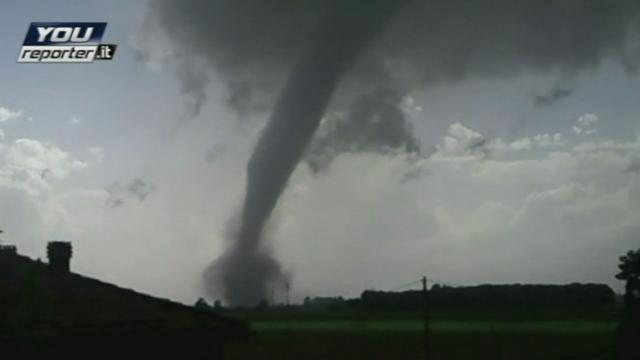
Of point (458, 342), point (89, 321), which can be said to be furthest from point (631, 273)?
point (89, 321)

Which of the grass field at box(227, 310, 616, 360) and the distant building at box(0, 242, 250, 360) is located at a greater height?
the grass field at box(227, 310, 616, 360)

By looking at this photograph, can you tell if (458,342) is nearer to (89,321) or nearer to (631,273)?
(631,273)

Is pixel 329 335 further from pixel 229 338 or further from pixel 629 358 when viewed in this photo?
pixel 229 338

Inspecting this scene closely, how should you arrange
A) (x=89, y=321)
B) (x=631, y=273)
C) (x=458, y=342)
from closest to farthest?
(x=89, y=321) < (x=631, y=273) < (x=458, y=342)

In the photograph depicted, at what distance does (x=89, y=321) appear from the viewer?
2239 cm

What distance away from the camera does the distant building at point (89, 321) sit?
21.1 meters

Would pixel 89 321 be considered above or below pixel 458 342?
below

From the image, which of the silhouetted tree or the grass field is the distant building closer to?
the grass field

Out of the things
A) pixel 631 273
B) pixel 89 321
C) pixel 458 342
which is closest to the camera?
pixel 89 321

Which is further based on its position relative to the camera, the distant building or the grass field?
the grass field

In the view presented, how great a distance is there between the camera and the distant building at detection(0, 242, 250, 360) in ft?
69.3

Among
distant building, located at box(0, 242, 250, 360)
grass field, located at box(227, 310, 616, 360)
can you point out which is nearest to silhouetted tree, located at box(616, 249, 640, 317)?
grass field, located at box(227, 310, 616, 360)

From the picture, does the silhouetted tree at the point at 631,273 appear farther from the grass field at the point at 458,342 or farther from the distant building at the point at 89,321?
the distant building at the point at 89,321

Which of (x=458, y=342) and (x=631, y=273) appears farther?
(x=458, y=342)
